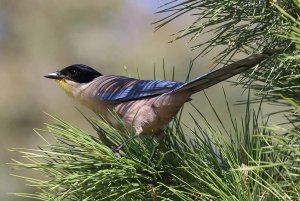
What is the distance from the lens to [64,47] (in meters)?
8.52

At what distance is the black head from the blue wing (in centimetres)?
13

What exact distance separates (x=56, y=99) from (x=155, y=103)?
251 inches

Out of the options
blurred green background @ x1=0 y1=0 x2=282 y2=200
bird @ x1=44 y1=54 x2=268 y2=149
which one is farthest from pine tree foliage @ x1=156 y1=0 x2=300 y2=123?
blurred green background @ x1=0 y1=0 x2=282 y2=200

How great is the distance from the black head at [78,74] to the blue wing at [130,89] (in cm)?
13

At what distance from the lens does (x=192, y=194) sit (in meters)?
1.16

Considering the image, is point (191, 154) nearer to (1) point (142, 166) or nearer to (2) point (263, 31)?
(1) point (142, 166)

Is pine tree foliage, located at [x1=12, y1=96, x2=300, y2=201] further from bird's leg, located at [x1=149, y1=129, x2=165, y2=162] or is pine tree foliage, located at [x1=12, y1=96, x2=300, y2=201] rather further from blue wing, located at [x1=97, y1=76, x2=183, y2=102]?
blue wing, located at [x1=97, y1=76, x2=183, y2=102]

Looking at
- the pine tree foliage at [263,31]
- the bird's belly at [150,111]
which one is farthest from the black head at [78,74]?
the pine tree foliage at [263,31]

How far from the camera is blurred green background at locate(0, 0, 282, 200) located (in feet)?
25.7

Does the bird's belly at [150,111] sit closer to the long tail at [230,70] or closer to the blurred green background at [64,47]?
the long tail at [230,70]

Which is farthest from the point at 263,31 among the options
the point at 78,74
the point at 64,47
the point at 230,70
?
the point at 64,47

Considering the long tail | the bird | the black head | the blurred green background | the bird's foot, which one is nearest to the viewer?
the long tail

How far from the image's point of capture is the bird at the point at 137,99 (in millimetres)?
1553

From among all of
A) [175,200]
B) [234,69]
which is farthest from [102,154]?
[234,69]
